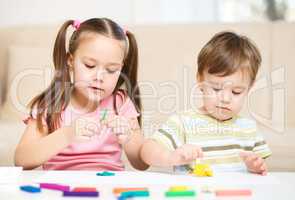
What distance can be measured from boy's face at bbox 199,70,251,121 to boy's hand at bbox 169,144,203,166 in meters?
0.08

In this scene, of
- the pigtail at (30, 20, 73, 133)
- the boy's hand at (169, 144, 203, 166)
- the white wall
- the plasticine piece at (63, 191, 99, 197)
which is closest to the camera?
the plasticine piece at (63, 191, 99, 197)

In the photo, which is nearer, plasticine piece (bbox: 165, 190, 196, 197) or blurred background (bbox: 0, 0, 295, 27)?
plasticine piece (bbox: 165, 190, 196, 197)

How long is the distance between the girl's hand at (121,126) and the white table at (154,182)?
0.07m

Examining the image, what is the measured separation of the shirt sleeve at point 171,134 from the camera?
0.79 metres

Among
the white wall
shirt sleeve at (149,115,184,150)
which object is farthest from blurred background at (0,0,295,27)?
shirt sleeve at (149,115,184,150)

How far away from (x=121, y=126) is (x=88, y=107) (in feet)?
0.26

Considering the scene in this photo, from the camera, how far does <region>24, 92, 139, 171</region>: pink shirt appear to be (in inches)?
33.2

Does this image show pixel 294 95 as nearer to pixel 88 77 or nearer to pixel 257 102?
pixel 257 102

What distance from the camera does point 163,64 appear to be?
1.09 m

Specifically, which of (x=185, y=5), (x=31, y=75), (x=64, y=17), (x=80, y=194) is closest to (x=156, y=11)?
Answer: (x=185, y=5)

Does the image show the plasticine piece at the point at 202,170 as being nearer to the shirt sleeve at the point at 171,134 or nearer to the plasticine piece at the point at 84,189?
the shirt sleeve at the point at 171,134

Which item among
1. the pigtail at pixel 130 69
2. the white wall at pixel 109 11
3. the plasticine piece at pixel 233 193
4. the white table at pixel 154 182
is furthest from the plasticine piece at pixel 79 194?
the white wall at pixel 109 11

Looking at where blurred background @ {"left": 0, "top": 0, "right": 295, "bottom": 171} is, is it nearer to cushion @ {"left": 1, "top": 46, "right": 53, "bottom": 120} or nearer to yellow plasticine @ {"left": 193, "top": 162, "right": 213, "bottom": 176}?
cushion @ {"left": 1, "top": 46, "right": 53, "bottom": 120}

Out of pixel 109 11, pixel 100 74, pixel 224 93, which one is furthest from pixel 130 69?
pixel 109 11
